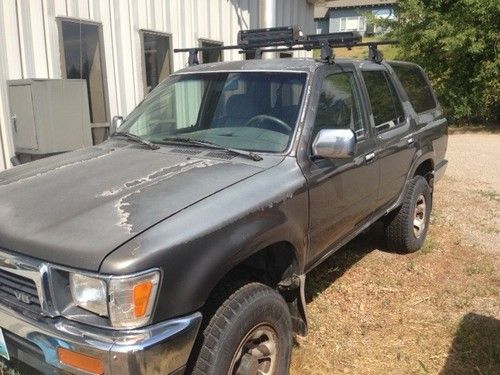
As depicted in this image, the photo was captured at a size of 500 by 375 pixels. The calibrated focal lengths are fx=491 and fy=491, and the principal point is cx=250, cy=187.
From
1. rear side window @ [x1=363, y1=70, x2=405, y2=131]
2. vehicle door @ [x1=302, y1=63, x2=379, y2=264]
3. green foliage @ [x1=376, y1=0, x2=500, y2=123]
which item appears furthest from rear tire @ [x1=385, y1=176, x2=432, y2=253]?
green foliage @ [x1=376, y1=0, x2=500, y2=123]

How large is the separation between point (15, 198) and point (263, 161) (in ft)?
4.40

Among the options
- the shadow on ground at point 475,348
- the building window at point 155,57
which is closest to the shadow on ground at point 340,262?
the shadow on ground at point 475,348

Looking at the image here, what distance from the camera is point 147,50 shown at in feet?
22.4

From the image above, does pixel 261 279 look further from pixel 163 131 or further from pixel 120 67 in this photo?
pixel 120 67

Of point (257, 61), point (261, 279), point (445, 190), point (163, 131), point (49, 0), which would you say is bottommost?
point (445, 190)

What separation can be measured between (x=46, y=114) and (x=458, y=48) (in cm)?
1203

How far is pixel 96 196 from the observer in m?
2.42

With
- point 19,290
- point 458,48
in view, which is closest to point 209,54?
point 19,290

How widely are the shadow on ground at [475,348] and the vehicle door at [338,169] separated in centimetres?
106

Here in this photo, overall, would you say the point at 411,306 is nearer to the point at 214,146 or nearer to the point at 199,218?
the point at 214,146

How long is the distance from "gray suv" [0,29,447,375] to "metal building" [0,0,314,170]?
221 cm

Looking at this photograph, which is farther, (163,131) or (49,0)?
(49,0)

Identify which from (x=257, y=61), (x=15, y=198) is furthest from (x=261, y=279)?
(x=257, y=61)

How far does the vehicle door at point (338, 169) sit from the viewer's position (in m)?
3.09
